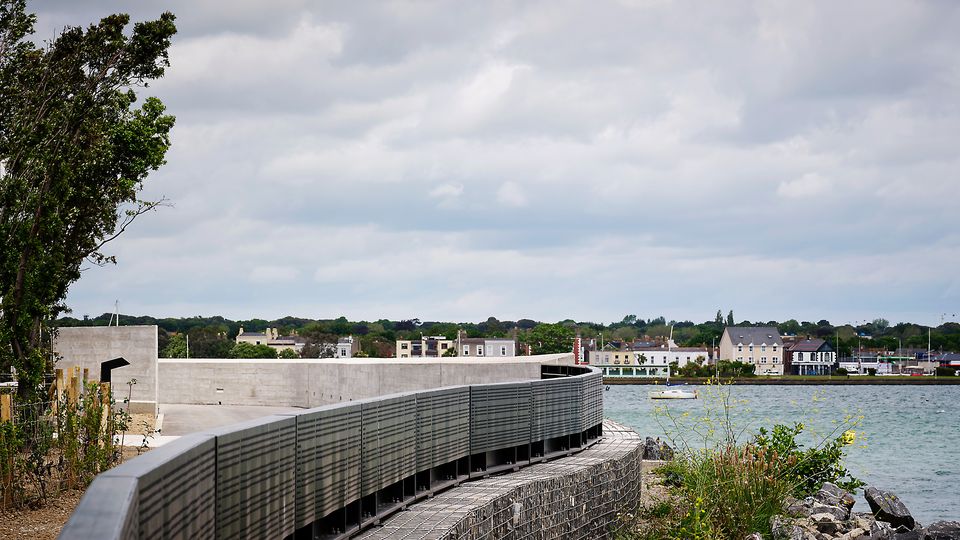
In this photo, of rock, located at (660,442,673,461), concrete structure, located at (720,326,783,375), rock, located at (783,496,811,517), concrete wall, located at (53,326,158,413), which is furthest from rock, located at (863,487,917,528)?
concrete structure, located at (720,326,783,375)

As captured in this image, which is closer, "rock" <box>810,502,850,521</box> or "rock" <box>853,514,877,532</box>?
"rock" <box>810,502,850,521</box>

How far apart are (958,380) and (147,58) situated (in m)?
157

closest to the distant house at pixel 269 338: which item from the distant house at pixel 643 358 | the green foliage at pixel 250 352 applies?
the green foliage at pixel 250 352

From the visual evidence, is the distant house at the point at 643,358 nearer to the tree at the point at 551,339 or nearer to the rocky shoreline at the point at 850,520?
the tree at the point at 551,339

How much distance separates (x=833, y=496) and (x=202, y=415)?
14268 millimetres

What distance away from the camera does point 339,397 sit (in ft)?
97.3

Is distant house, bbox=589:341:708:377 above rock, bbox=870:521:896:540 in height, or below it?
below

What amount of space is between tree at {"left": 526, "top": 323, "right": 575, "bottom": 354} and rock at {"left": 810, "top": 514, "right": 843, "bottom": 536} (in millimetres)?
125193

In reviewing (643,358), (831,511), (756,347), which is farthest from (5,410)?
(643,358)

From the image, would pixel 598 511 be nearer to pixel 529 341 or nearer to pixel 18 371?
pixel 18 371

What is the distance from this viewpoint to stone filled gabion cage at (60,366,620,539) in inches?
199

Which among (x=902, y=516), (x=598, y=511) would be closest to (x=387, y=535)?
(x=598, y=511)

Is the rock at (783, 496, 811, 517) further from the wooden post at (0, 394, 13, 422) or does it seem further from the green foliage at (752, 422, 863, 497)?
the wooden post at (0, 394, 13, 422)

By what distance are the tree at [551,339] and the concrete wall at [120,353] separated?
121362mm
